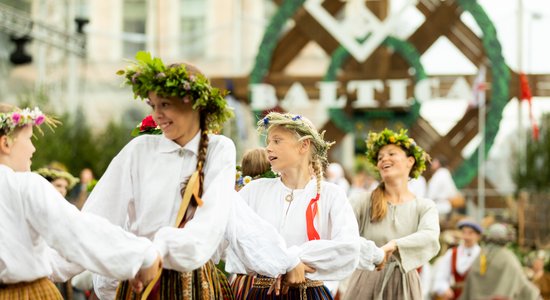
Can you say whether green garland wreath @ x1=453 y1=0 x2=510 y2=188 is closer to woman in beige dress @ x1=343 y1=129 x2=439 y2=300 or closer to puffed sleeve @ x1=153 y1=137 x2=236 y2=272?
woman in beige dress @ x1=343 y1=129 x2=439 y2=300

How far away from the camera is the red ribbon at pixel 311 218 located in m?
6.06

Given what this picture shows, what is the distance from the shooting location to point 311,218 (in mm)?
6098

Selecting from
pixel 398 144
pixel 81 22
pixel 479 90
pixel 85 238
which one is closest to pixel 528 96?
pixel 479 90

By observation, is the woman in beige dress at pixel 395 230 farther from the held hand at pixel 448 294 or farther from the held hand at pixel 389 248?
the held hand at pixel 448 294

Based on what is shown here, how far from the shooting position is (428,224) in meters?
7.39

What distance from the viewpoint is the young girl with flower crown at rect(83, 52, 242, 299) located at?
517 cm

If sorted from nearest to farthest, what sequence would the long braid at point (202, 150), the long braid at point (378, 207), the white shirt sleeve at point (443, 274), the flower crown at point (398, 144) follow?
1. the long braid at point (202, 150)
2. the long braid at point (378, 207)
3. the flower crown at point (398, 144)
4. the white shirt sleeve at point (443, 274)

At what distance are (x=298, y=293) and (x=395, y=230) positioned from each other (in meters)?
1.61

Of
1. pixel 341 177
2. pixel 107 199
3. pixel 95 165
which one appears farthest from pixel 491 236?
pixel 95 165

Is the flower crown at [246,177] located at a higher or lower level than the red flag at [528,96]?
lower

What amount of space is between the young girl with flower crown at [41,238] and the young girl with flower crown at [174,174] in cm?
29

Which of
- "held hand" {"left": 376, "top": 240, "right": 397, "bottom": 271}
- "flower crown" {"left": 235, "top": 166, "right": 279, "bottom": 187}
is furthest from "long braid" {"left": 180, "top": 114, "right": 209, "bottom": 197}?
"flower crown" {"left": 235, "top": 166, "right": 279, "bottom": 187}

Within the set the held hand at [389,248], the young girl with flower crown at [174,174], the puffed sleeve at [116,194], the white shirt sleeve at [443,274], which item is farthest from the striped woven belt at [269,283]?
the white shirt sleeve at [443,274]

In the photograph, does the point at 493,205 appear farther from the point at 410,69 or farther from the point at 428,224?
the point at 428,224
